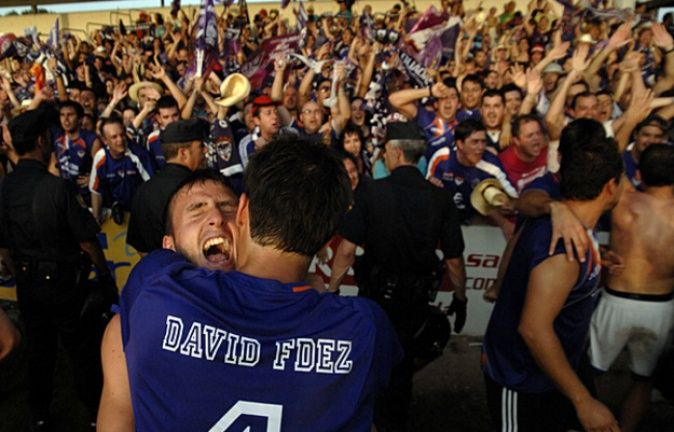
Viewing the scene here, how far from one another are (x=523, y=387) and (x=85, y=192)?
5213 mm

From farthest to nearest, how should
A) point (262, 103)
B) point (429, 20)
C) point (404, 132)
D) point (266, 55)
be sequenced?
point (266, 55)
point (429, 20)
point (262, 103)
point (404, 132)

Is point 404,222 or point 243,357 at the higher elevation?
point 243,357

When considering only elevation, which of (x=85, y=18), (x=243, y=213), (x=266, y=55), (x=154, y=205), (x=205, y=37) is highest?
(x=85, y=18)

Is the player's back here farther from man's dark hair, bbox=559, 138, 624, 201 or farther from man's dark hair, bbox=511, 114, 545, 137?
man's dark hair, bbox=511, 114, 545, 137

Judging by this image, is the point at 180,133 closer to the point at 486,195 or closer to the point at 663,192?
the point at 486,195

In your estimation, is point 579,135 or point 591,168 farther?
point 579,135

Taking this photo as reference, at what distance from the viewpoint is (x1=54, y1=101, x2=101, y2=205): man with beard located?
603cm

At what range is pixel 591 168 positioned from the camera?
233 cm

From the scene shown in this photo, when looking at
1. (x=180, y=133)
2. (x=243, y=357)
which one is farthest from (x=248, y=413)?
(x=180, y=133)

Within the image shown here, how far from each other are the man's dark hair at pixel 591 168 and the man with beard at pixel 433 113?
331cm

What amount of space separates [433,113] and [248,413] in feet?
18.3

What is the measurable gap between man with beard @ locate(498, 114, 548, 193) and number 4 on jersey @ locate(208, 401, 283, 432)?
4.11 meters

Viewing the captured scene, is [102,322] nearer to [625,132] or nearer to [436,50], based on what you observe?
[625,132]

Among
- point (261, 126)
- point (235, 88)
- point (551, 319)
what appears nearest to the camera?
point (551, 319)
